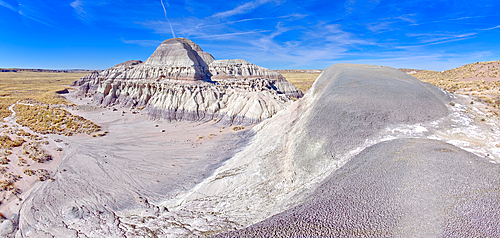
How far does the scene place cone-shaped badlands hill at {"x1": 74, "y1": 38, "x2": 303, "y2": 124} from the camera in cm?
3123

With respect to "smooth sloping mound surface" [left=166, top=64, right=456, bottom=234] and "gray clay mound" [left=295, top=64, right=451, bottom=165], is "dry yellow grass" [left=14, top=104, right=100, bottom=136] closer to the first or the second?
"smooth sloping mound surface" [left=166, top=64, right=456, bottom=234]

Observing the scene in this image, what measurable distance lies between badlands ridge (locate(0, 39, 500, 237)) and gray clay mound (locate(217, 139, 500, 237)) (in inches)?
1.4

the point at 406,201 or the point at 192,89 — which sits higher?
the point at 192,89

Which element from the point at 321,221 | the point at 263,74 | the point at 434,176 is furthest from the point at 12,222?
the point at 263,74

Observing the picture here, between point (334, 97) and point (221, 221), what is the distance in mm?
10997

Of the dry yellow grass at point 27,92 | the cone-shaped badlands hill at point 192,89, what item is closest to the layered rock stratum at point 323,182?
the cone-shaped badlands hill at point 192,89

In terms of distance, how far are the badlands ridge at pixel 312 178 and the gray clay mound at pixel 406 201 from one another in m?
0.03

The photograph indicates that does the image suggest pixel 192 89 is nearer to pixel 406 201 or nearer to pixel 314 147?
pixel 314 147

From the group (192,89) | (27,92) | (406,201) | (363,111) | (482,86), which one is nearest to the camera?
(406,201)

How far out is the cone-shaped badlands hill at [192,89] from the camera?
31.2m

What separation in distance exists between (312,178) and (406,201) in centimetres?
A: 415

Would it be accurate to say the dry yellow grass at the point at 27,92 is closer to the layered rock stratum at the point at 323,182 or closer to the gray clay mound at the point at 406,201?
the layered rock stratum at the point at 323,182

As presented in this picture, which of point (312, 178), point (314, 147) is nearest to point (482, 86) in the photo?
point (314, 147)

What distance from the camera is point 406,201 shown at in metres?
6.19
